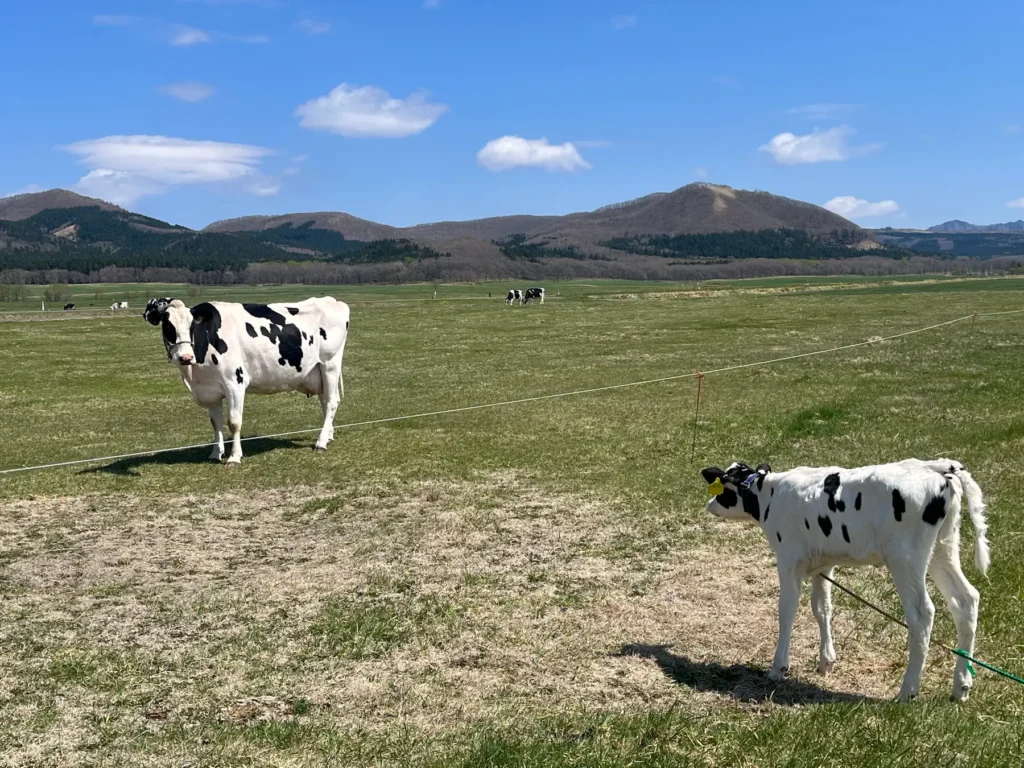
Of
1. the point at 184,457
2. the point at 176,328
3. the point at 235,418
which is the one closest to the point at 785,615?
the point at 235,418

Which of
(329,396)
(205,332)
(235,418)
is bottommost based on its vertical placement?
(235,418)

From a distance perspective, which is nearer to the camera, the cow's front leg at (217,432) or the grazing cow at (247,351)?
the grazing cow at (247,351)

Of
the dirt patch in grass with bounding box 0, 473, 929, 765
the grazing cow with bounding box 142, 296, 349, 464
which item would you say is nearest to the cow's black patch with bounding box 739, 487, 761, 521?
the dirt patch in grass with bounding box 0, 473, 929, 765

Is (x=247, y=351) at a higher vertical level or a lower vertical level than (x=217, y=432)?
higher

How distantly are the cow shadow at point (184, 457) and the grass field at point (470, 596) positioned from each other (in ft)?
0.41

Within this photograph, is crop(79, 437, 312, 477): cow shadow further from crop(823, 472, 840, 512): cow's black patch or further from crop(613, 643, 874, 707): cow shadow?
crop(823, 472, 840, 512): cow's black patch

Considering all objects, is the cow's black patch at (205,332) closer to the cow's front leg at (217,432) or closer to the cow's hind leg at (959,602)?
the cow's front leg at (217,432)

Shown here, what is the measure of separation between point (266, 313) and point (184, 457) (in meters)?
3.48

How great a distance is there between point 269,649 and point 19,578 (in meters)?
4.31

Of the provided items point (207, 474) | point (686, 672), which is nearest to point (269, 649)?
point (686, 672)

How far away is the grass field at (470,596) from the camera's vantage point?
6.36m

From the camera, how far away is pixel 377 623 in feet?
29.1

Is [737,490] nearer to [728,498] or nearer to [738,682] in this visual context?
[728,498]

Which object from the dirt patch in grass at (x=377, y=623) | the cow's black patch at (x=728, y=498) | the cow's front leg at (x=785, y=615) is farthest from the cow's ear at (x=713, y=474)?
the dirt patch in grass at (x=377, y=623)
